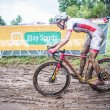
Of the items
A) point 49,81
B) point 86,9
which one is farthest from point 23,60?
point 86,9

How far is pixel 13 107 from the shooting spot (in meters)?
6.06

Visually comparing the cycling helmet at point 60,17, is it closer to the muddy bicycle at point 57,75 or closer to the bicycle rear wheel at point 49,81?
the muddy bicycle at point 57,75

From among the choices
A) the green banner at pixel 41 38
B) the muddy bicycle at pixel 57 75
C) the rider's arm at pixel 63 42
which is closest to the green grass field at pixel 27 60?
the green banner at pixel 41 38

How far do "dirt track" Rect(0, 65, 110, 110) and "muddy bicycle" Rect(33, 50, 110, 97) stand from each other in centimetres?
22

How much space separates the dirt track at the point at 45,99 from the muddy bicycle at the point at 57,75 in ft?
0.71

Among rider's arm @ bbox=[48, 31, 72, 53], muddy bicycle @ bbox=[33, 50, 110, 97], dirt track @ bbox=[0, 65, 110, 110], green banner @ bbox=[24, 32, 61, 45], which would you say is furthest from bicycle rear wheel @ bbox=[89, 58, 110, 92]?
green banner @ bbox=[24, 32, 61, 45]

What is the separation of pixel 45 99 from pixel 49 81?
0.46m

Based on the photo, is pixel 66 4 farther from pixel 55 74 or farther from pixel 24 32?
pixel 55 74

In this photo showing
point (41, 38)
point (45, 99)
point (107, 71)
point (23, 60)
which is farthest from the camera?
point (41, 38)

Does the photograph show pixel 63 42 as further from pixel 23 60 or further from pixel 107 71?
pixel 23 60

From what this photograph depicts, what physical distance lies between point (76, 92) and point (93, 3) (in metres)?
72.1

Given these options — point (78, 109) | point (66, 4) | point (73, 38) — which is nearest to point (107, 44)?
point (73, 38)

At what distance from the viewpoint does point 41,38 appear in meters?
13.8

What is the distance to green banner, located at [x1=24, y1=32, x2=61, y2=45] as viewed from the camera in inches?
538
